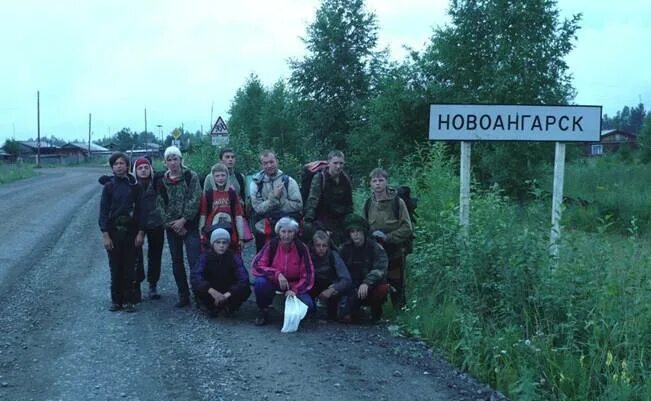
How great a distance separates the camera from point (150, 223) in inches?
308

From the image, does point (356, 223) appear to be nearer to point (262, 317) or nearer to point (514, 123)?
point (262, 317)

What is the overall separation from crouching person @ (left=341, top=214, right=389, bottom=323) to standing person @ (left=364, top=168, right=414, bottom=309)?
0.74ft

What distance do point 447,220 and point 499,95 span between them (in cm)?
1270

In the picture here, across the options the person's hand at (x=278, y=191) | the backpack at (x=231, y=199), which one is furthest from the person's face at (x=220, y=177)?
the person's hand at (x=278, y=191)

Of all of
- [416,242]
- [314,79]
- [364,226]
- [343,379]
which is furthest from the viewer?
[314,79]

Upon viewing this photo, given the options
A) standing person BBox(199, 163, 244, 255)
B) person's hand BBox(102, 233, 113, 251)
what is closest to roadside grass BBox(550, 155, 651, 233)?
standing person BBox(199, 163, 244, 255)

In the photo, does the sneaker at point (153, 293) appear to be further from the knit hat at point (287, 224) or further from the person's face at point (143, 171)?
the knit hat at point (287, 224)

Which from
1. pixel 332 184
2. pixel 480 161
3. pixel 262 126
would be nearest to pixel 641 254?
pixel 332 184

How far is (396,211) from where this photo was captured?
7578 mm

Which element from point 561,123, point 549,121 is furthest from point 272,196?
point 561,123

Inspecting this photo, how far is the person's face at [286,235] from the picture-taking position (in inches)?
279

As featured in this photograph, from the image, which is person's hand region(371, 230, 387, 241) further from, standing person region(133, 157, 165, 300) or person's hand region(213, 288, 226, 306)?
standing person region(133, 157, 165, 300)

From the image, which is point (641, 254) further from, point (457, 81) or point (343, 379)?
point (457, 81)

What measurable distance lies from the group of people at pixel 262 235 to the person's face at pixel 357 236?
0.6 inches
